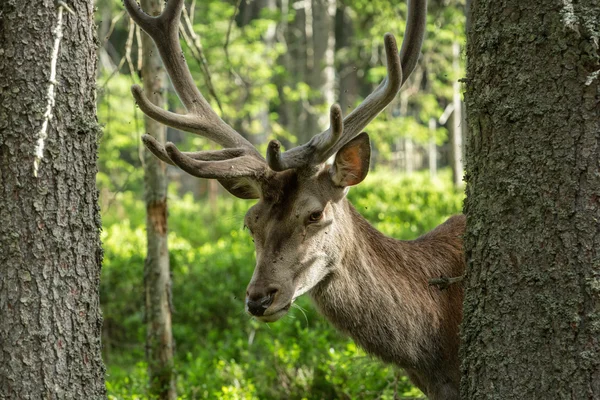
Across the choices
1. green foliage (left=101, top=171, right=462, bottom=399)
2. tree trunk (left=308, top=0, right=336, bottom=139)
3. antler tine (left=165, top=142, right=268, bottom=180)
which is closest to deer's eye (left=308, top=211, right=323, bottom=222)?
antler tine (left=165, top=142, right=268, bottom=180)

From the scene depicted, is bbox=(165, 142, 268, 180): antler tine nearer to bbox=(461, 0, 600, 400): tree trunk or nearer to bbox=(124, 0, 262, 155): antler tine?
bbox=(124, 0, 262, 155): antler tine

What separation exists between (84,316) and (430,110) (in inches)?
588

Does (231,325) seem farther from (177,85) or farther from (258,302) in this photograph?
(258,302)

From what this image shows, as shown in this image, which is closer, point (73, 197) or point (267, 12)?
point (73, 197)

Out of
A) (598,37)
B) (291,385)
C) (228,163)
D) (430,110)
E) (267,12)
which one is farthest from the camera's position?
(430,110)

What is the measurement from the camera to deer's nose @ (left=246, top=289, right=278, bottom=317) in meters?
3.84

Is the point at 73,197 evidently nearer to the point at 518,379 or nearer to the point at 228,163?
the point at 228,163

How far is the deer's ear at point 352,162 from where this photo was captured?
4203 mm

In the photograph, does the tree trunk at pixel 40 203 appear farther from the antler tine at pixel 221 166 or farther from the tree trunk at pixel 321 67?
the tree trunk at pixel 321 67

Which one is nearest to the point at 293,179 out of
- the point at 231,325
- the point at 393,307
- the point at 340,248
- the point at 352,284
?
the point at 340,248

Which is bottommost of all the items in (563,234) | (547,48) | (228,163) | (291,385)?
(291,385)

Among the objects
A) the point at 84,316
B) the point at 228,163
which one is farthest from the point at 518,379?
the point at 84,316

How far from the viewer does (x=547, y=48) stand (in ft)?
10.4

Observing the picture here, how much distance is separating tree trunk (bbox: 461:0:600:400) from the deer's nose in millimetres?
1044
